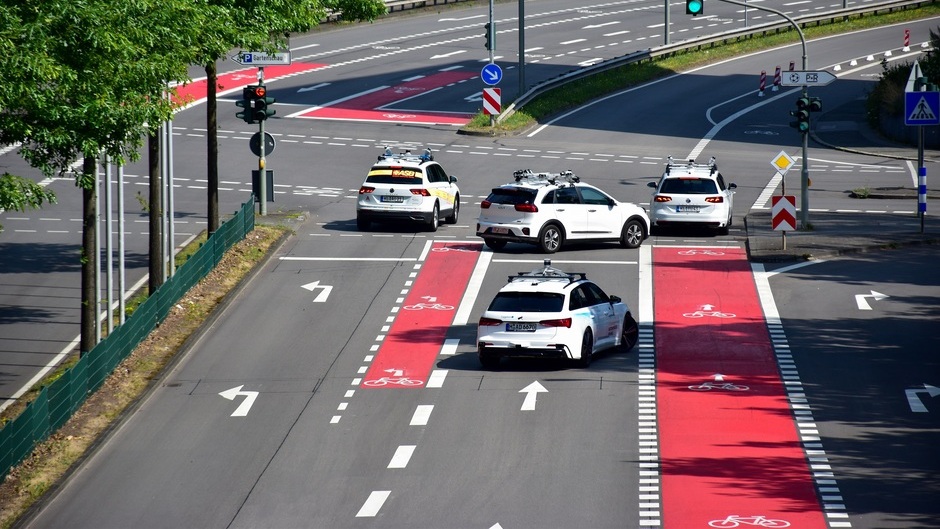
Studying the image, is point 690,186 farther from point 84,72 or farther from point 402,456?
point 84,72

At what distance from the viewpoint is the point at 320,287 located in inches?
1176

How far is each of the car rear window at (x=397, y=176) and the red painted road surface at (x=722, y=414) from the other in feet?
24.0

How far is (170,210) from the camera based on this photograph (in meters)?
29.7

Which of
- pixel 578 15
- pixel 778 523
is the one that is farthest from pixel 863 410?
pixel 578 15

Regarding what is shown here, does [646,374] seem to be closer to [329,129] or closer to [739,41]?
[329,129]

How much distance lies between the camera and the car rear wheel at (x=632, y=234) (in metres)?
33.8

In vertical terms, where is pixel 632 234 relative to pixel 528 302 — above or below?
above

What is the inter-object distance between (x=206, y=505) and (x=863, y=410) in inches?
378

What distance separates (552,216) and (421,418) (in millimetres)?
12961

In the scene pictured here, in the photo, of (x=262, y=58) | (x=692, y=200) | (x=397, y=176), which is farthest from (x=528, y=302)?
(x=692, y=200)

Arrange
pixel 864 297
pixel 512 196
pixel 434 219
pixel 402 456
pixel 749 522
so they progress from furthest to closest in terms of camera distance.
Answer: pixel 434 219 → pixel 512 196 → pixel 864 297 → pixel 402 456 → pixel 749 522

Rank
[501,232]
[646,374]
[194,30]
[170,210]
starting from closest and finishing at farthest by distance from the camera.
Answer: [194,30]
[646,374]
[170,210]
[501,232]

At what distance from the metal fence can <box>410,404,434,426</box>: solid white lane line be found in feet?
16.5

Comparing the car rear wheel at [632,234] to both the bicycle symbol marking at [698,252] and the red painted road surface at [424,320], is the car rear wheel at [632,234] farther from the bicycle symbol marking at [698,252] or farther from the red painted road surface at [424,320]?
the red painted road surface at [424,320]
